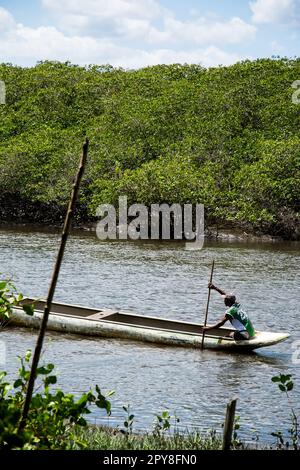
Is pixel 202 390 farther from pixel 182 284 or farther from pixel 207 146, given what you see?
pixel 207 146

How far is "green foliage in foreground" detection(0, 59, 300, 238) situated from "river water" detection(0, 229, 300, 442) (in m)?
3.64

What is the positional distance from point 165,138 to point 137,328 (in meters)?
31.6

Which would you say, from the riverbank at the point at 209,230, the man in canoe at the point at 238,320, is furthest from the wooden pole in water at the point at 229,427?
the riverbank at the point at 209,230

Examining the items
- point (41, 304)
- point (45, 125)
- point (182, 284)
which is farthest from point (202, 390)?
point (45, 125)

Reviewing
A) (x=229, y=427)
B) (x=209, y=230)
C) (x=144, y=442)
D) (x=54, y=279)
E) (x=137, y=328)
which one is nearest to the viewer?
(x=54, y=279)

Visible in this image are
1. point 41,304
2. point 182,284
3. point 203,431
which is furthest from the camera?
point 182,284

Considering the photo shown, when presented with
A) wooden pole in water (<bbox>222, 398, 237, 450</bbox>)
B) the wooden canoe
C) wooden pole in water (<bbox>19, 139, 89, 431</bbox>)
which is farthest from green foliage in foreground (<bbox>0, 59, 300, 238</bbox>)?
wooden pole in water (<bbox>19, 139, 89, 431</bbox>)

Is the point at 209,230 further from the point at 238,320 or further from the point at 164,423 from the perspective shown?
the point at 164,423

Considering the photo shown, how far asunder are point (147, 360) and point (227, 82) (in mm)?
40448

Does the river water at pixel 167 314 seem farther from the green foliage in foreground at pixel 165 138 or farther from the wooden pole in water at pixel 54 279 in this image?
the wooden pole in water at pixel 54 279

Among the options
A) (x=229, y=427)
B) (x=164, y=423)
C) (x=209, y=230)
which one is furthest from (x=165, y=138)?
(x=229, y=427)

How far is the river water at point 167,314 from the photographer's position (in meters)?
13.3

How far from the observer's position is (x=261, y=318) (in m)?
20.8

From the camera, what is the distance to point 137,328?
17.2 m
